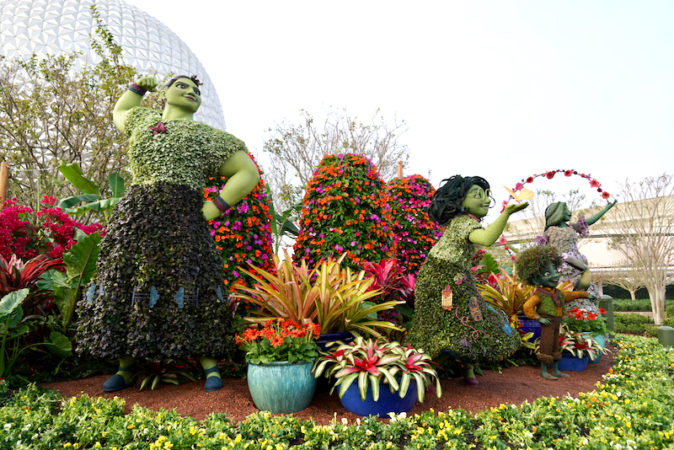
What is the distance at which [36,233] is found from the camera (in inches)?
209

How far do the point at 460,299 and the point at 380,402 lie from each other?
1.18m

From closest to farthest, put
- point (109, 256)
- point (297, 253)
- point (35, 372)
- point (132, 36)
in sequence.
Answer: point (109, 256), point (35, 372), point (297, 253), point (132, 36)

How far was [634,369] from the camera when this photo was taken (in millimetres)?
4527

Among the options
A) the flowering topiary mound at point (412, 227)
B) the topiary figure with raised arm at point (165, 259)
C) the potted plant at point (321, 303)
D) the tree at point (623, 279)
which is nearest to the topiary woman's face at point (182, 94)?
the topiary figure with raised arm at point (165, 259)

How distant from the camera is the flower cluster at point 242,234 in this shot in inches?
178

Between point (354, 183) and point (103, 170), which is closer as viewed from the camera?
point (354, 183)

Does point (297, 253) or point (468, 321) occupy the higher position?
point (297, 253)

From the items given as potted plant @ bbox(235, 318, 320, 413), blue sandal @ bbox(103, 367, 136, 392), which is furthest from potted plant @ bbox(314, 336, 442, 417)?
blue sandal @ bbox(103, 367, 136, 392)

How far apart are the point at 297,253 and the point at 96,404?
296 cm

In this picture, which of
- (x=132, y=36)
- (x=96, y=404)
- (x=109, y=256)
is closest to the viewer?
(x=96, y=404)

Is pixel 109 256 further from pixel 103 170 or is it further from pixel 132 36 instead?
pixel 132 36

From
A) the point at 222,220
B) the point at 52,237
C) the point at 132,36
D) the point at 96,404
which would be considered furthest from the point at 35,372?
the point at 132,36

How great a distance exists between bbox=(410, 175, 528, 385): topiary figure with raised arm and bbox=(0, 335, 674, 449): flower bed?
541 mm

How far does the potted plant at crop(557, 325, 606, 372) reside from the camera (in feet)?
15.9
